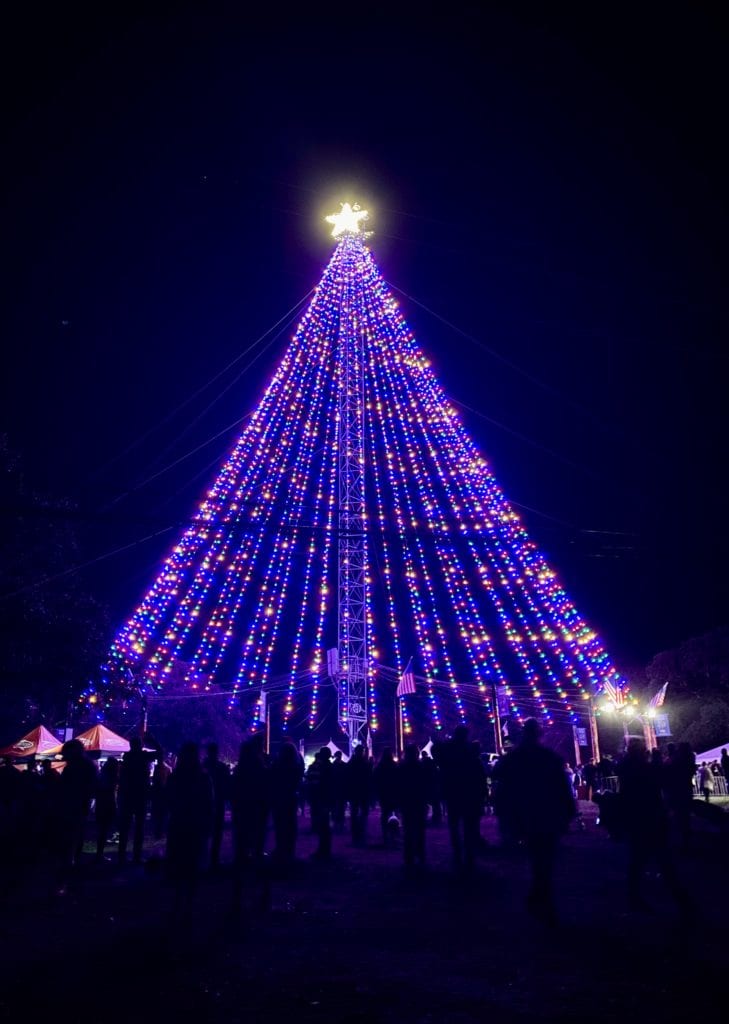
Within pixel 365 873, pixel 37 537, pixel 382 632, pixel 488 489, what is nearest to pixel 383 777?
pixel 365 873

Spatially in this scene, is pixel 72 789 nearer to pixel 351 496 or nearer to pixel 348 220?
pixel 351 496

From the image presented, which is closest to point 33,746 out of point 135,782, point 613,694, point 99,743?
point 99,743

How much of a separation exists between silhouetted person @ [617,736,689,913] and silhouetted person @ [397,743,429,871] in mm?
2882

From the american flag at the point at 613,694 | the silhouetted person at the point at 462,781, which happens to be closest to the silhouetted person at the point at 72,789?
the silhouetted person at the point at 462,781

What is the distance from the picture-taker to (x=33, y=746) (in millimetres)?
17406

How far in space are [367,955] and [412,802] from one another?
3748 millimetres

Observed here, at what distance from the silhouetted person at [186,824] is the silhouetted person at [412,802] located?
3128 mm

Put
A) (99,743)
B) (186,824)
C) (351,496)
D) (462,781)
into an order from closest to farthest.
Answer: (186,824) → (462,781) → (99,743) → (351,496)

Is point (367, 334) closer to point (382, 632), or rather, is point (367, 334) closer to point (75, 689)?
point (75, 689)

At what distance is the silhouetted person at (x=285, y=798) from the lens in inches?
322

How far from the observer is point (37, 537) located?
19578 mm

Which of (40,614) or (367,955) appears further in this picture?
(40,614)

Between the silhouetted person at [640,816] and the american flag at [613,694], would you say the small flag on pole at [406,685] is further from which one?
the silhouetted person at [640,816]

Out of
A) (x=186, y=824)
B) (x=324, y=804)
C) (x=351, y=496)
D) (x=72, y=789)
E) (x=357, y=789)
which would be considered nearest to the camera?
(x=186, y=824)
